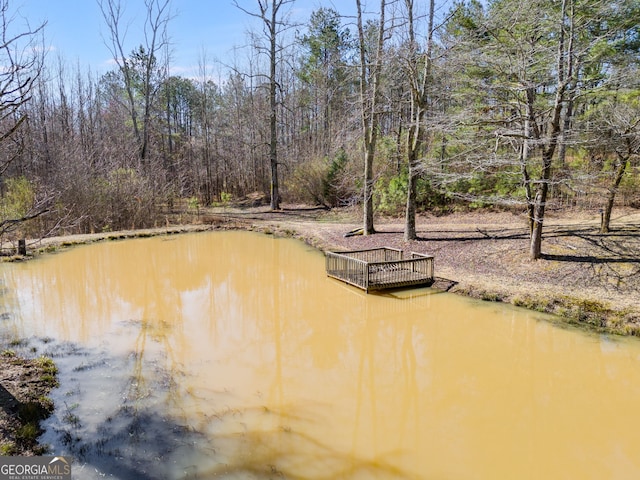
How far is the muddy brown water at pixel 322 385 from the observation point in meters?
4.31

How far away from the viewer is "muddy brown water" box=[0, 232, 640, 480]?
14.1 feet

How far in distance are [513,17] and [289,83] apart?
26.6 m

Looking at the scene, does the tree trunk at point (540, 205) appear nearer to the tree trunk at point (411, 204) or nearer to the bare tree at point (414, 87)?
the bare tree at point (414, 87)

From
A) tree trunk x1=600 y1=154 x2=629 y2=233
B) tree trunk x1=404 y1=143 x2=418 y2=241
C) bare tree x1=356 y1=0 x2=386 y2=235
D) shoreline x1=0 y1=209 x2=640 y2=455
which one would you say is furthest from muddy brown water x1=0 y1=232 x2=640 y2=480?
bare tree x1=356 y1=0 x2=386 y2=235

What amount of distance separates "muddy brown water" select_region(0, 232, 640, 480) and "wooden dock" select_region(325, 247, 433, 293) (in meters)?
0.34

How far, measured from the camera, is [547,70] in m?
10.6

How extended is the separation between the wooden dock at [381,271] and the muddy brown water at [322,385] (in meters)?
0.34

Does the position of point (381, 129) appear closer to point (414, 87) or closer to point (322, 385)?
point (414, 87)

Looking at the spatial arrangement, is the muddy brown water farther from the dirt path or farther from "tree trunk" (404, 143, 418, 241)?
"tree trunk" (404, 143, 418, 241)

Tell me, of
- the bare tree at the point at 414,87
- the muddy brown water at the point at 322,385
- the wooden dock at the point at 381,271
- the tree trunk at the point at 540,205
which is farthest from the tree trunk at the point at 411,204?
the muddy brown water at the point at 322,385

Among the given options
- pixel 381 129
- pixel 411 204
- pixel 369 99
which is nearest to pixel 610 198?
pixel 411 204

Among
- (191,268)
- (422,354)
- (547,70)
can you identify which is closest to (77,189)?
(191,268)

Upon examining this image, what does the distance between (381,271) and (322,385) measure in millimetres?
5260

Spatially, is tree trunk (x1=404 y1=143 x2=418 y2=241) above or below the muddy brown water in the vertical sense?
above
